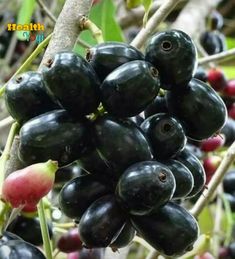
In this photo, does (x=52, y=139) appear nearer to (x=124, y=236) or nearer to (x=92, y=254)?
(x=124, y=236)

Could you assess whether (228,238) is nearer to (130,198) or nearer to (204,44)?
(204,44)

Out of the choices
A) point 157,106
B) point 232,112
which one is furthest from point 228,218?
point 157,106

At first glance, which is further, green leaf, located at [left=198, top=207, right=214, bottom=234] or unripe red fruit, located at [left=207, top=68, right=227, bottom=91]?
green leaf, located at [left=198, top=207, right=214, bottom=234]

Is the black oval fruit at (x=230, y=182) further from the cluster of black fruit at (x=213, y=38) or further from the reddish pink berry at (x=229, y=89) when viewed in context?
the cluster of black fruit at (x=213, y=38)

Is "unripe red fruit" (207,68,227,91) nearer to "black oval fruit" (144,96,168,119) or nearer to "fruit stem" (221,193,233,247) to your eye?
"fruit stem" (221,193,233,247)

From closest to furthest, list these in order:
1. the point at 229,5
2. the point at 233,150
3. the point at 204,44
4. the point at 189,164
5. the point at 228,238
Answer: the point at 189,164, the point at 233,150, the point at 228,238, the point at 204,44, the point at 229,5

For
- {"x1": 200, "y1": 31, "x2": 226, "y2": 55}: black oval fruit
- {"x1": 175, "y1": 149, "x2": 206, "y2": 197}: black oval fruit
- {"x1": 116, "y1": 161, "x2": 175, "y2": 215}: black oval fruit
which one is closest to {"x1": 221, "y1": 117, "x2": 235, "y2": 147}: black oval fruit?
{"x1": 200, "y1": 31, "x2": 226, "y2": 55}: black oval fruit

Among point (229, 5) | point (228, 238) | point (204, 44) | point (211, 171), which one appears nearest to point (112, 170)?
point (211, 171)

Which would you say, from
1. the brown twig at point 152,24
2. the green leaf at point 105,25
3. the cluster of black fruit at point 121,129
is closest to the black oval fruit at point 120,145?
the cluster of black fruit at point 121,129
